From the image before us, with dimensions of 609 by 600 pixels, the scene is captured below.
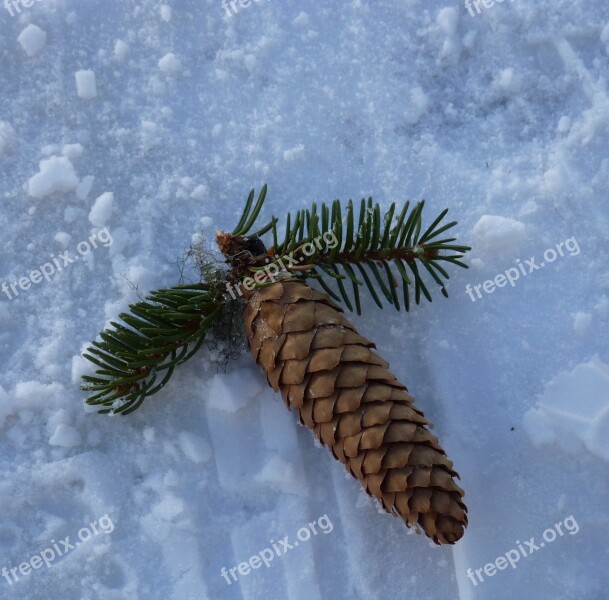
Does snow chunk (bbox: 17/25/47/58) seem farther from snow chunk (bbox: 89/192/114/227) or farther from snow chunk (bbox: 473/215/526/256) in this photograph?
snow chunk (bbox: 473/215/526/256)

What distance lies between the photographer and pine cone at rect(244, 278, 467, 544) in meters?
1.14

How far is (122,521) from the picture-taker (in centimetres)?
129

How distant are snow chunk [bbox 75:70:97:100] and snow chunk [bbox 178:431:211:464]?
59cm

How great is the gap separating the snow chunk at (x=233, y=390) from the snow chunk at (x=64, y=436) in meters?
0.22

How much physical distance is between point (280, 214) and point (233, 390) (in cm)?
31

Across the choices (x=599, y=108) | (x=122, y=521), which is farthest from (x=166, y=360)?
(x=599, y=108)

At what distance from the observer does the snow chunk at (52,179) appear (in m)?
1.35

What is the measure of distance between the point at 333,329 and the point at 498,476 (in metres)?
0.41

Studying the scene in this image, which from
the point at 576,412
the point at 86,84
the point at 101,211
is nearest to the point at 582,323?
the point at 576,412

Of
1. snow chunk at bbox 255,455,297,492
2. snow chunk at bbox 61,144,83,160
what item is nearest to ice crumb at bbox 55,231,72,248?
snow chunk at bbox 61,144,83,160

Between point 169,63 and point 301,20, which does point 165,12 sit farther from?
point 301,20

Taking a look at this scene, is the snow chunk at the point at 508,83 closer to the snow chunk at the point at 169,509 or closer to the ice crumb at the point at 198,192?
the ice crumb at the point at 198,192

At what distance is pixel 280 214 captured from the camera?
1.37 metres

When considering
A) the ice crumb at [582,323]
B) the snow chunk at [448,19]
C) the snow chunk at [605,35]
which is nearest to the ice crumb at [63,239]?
the snow chunk at [448,19]
